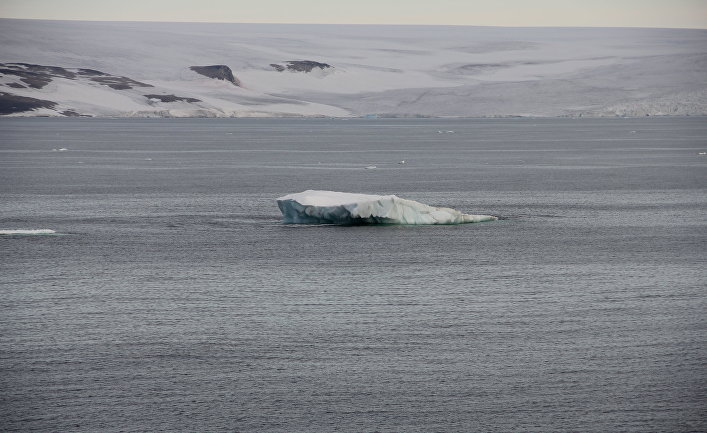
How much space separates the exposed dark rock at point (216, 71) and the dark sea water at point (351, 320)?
163539 millimetres

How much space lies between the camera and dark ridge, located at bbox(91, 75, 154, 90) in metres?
181

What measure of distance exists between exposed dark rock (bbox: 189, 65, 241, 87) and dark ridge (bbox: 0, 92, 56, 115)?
26109 millimetres

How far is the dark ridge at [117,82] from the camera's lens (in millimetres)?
180975

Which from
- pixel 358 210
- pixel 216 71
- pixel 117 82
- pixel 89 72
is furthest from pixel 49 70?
pixel 358 210

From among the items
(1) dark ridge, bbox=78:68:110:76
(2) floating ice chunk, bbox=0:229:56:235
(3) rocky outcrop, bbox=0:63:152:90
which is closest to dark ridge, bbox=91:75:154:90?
(3) rocky outcrop, bbox=0:63:152:90

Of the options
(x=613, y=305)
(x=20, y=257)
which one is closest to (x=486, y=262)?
(x=613, y=305)

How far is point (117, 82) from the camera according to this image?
184 m

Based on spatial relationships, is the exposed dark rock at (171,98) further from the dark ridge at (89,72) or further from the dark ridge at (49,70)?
the dark ridge at (49,70)

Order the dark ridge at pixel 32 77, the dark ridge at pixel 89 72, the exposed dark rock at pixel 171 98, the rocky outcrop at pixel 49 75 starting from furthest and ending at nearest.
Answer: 1. the dark ridge at pixel 89 72
2. the exposed dark rock at pixel 171 98
3. the rocky outcrop at pixel 49 75
4. the dark ridge at pixel 32 77

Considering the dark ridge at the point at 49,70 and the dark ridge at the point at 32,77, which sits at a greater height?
the dark ridge at the point at 49,70

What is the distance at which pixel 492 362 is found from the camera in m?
10.9

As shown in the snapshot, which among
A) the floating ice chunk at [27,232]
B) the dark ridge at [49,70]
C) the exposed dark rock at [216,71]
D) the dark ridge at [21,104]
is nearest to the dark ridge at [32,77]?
the dark ridge at [49,70]

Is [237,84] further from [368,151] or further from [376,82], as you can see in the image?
[368,151]

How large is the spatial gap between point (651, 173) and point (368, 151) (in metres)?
24.1
